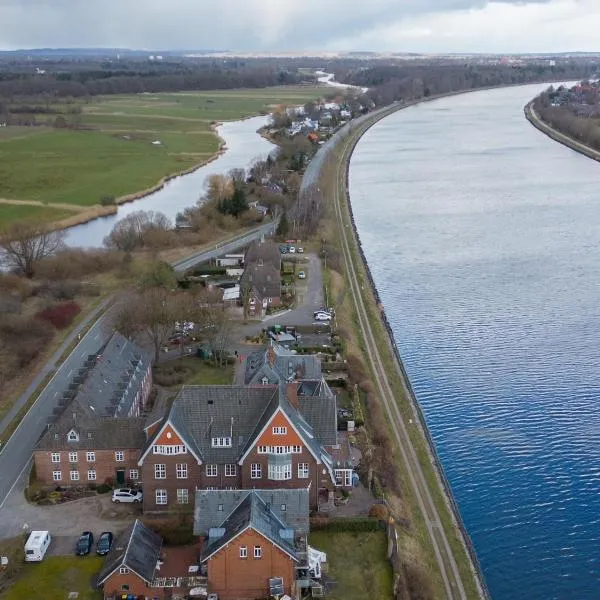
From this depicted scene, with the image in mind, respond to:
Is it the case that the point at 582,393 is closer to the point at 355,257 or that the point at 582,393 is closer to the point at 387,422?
the point at 387,422

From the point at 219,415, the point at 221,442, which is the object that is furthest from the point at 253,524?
the point at 219,415

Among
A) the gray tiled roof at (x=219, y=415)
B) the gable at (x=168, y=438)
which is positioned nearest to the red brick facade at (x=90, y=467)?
the gable at (x=168, y=438)

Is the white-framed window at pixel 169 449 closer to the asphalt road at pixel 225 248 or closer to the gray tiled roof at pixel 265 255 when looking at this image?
the gray tiled roof at pixel 265 255

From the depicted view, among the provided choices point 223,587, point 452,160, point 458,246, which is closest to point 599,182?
point 452,160

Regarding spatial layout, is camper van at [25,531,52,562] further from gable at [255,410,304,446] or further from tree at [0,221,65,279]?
tree at [0,221,65,279]

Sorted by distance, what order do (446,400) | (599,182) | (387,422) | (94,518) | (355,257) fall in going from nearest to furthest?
(94,518) < (387,422) < (446,400) < (355,257) < (599,182)

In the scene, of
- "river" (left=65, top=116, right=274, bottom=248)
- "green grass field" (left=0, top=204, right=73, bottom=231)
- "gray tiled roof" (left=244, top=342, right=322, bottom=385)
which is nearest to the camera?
"gray tiled roof" (left=244, top=342, right=322, bottom=385)

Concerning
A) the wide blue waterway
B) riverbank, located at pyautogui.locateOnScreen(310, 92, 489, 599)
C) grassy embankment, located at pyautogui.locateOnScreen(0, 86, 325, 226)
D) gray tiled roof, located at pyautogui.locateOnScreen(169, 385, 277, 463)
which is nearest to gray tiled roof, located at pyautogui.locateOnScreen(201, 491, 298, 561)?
gray tiled roof, located at pyautogui.locateOnScreen(169, 385, 277, 463)

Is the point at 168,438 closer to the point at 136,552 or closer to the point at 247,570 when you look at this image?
the point at 136,552
